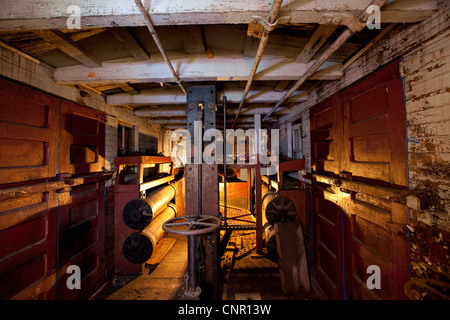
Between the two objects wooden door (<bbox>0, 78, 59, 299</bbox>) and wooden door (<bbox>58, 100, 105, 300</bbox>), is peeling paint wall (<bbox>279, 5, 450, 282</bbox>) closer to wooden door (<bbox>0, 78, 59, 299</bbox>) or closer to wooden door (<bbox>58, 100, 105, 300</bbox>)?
wooden door (<bbox>0, 78, 59, 299</bbox>)

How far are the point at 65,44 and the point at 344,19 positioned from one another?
3.40 meters

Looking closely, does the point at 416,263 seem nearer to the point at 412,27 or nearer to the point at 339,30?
the point at 412,27

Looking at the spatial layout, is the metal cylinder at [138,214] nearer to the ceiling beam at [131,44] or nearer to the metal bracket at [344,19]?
the ceiling beam at [131,44]

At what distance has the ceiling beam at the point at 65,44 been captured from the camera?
209 centimetres

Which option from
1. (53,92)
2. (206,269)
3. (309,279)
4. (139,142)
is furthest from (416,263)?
(139,142)

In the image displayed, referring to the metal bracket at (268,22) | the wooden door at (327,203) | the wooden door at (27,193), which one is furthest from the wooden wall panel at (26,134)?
the wooden door at (327,203)

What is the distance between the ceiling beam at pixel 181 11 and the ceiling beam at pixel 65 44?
43 cm

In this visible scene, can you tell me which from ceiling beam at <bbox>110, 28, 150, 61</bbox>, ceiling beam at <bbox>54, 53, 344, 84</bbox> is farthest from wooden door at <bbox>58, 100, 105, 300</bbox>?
ceiling beam at <bbox>110, 28, 150, 61</bbox>

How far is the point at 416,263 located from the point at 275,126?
20.3 ft

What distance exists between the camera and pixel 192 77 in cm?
283

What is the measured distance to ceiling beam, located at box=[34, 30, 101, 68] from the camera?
2091 mm

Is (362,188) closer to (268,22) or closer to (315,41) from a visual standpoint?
(315,41)

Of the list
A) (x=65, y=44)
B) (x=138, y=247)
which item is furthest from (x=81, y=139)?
(x=138, y=247)

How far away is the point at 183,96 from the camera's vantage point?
4227mm
